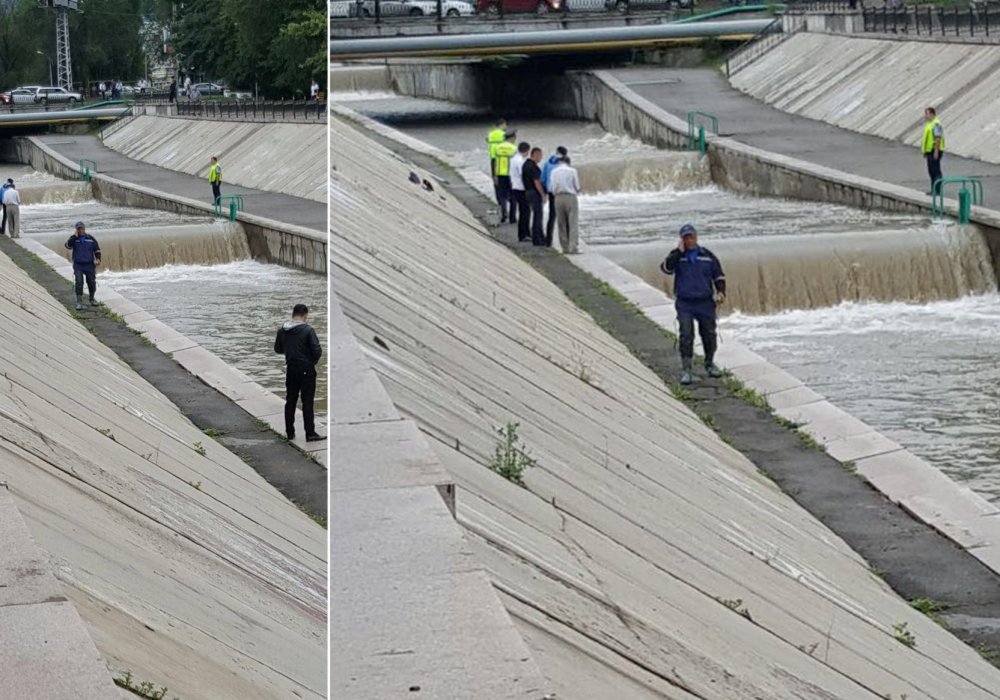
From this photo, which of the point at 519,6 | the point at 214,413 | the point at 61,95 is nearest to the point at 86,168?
the point at 519,6

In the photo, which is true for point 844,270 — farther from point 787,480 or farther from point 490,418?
point 490,418

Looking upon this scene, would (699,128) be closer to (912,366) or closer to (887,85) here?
(887,85)

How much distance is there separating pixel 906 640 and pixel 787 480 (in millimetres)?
3034

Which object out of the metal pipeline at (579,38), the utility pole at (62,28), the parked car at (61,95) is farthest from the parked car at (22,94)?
the metal pipeline at (579,38)

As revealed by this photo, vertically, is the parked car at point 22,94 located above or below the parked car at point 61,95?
below

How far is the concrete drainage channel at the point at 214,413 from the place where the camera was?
7641mm

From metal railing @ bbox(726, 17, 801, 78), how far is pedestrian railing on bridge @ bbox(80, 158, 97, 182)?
15876 mm

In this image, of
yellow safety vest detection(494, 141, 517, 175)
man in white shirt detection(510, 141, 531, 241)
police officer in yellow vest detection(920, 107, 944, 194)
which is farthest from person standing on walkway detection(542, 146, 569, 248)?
police officer in yellow vest detection(920, 107, 944, 194)

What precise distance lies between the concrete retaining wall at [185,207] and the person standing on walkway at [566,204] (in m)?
3.42

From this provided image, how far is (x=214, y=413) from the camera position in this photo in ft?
41.4

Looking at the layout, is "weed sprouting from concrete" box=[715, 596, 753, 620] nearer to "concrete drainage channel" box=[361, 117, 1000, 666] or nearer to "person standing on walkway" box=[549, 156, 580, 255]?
"concrete drainage channel" box=[361, 117, 1000, 666]

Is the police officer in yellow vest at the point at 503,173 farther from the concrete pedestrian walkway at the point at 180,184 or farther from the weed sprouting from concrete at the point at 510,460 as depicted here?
the weed sprouting from concrete at the point at 510,460

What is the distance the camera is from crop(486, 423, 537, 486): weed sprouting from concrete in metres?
6.00

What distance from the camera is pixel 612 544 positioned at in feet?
19.0
